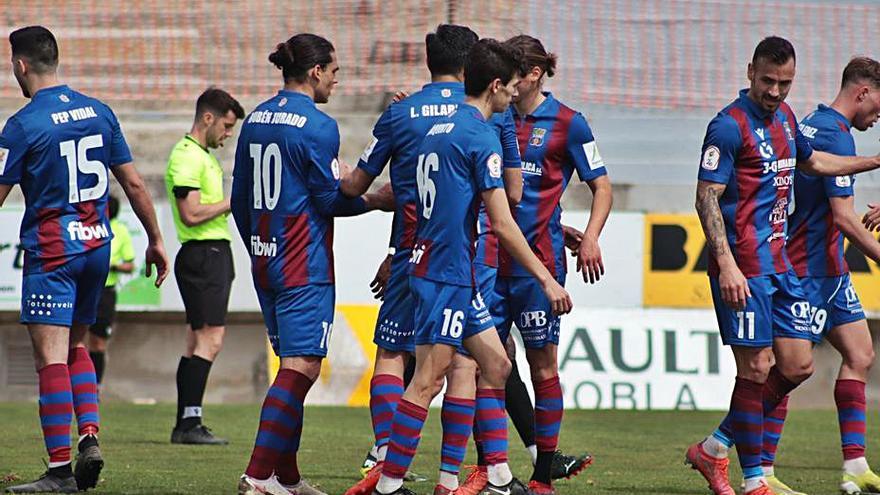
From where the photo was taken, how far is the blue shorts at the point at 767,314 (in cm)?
703

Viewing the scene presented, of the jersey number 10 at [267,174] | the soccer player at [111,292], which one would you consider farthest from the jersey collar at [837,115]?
the soccer player at [111,292]

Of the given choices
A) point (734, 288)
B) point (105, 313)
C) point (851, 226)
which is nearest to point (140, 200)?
point (734, 288)

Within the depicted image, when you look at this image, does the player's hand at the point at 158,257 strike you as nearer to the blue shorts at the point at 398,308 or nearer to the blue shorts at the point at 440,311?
the blue shorts at the point at 398,308

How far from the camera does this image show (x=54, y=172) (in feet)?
23.7

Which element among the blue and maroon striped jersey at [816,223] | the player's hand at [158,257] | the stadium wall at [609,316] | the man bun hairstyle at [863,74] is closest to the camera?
the player's hand at [158,257]

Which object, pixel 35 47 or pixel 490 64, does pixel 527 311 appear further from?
pixel 35 47

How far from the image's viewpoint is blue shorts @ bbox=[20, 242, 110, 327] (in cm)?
723

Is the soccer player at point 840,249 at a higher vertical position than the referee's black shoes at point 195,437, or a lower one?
higher

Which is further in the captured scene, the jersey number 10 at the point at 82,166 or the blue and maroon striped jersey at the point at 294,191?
the jersey number 10 at the point at 82,166

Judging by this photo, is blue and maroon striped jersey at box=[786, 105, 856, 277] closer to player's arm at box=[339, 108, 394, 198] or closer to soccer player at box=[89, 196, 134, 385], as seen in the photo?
player's arm at box=[339, 108, 394, 198]

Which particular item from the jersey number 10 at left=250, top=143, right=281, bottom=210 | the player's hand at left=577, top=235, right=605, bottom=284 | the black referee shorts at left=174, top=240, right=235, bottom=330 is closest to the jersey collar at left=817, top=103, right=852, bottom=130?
the player's hand at left=577, top=235, right=605, bottom=284

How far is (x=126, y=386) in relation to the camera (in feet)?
49.1

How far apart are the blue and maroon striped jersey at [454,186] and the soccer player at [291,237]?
0.65m

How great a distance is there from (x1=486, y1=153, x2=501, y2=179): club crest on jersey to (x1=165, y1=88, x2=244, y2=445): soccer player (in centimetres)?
445
